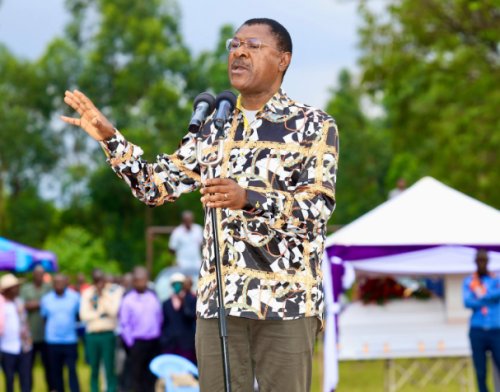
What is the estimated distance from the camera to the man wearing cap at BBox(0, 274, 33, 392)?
9.12 meters

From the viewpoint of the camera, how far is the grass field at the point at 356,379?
11.1 m

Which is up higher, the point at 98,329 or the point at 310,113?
the point at 310,113

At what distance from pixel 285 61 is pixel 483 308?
6391 millimetres

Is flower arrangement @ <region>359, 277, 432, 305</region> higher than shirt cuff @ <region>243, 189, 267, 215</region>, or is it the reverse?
shirt cuff @ <region>243, 189, 267, 215</region>

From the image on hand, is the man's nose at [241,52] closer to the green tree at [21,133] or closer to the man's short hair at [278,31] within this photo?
the man's short hair at [278,31]

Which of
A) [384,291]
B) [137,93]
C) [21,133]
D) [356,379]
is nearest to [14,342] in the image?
[384,291]

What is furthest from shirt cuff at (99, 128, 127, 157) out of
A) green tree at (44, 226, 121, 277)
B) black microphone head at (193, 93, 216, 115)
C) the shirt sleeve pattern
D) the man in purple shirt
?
green tree at (44, 226, 121, 277)

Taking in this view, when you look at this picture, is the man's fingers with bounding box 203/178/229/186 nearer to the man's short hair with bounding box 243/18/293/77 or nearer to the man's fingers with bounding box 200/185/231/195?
the man's fingers with bounding box 200/185/231/195

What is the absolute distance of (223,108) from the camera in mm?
2447

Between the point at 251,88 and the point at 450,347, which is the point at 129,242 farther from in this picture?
the point at 251,88

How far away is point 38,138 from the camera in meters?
31.3

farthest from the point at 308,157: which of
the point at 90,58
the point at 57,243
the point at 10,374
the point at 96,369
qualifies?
the point at 90,58

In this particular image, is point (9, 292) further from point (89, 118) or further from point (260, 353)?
point (260, 353)

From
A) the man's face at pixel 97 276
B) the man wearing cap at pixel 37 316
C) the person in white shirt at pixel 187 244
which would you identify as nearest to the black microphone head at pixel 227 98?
the man wearing cap at pixel 37 316
